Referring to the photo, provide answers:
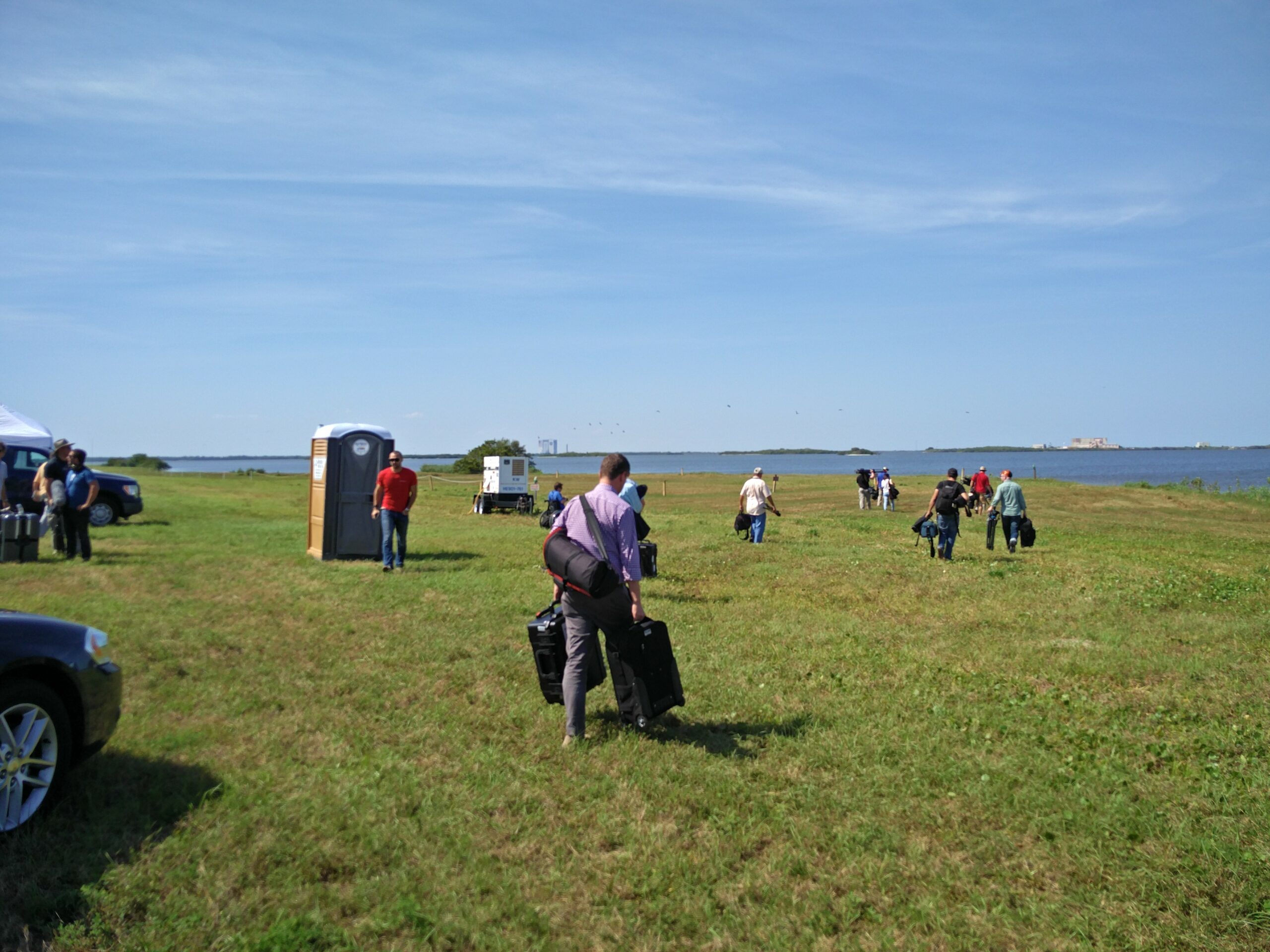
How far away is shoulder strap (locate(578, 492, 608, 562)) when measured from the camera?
20.2ft

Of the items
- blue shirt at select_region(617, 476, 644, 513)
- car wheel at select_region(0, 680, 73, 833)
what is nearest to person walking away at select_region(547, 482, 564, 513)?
blue shirt at select_region(617, 476, 644, 513)

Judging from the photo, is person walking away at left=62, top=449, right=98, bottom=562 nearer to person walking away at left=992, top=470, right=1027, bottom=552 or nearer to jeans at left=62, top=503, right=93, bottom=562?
jeans at left=62, top=503, right=93, bottom=562

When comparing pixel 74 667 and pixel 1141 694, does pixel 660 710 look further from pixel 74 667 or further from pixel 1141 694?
pixel 1141 694

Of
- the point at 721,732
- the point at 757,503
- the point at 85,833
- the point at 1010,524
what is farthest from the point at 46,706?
the point at 1010,524

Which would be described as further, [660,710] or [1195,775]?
[660,710]

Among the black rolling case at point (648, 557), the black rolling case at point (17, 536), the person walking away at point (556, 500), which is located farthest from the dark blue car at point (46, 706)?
the person walking away at point (556, 500)

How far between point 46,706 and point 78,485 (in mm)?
10877

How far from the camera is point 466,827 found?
16.2 feet

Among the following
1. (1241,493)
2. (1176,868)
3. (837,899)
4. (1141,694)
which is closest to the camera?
(837,899)

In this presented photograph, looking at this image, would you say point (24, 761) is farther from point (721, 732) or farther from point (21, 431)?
point (21, 431)

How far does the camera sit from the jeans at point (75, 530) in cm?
1450

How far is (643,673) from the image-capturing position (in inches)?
248

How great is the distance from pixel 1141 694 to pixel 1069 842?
3.69 meters

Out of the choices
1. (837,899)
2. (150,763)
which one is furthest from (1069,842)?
(150,763)
